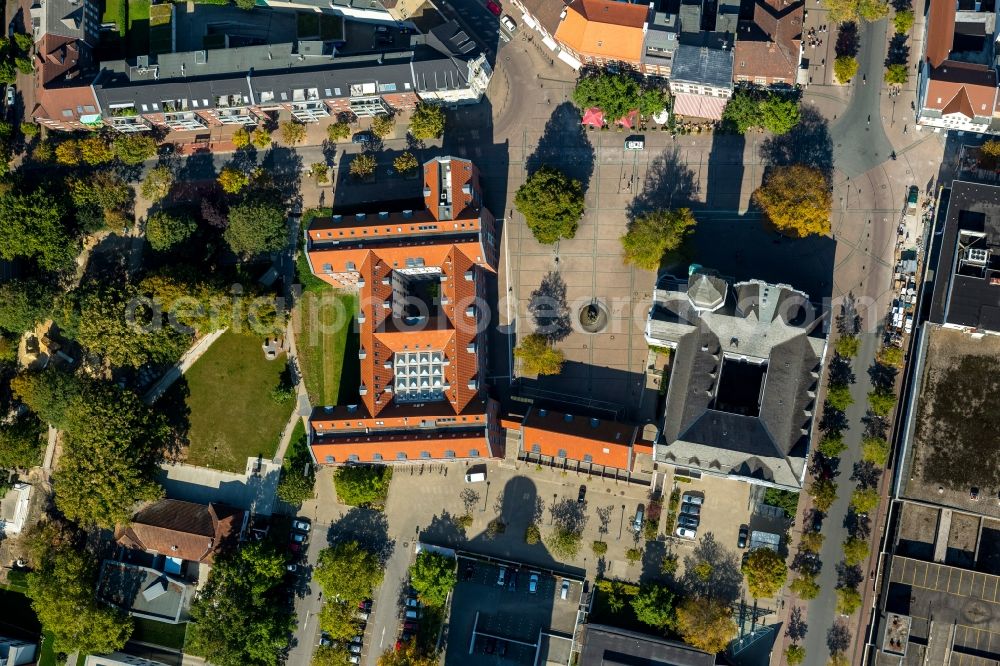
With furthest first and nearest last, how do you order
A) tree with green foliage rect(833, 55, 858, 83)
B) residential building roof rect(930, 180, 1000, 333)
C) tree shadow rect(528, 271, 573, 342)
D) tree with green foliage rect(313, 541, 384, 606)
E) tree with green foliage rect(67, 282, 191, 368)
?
tree shadow rect(528, 271, 573, 342) < tree with green foliage rect(67, 282, 191, 368) < tree with green foliage rect(313, 541, 384, 606) < tree with green foliage rect(833, 55, 858, 83) < residential building roof rect(930, 180, 1000, 333)

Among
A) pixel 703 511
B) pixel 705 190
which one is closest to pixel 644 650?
pixel 703 511

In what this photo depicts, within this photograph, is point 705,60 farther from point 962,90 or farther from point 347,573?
point 347,573

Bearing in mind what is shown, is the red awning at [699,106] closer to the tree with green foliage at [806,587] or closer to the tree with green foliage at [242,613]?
the tree with green foliage at [806,587]

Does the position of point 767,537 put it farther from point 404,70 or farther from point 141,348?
point 141,348

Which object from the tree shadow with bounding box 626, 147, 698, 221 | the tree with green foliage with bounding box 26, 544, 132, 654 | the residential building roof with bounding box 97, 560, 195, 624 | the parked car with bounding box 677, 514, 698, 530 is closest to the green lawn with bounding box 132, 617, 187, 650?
the residential building roof with bounding box 97, 560, 195, 624

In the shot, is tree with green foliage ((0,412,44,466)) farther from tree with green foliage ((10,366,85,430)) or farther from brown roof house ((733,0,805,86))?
brown roof house ((733,0,805,86))

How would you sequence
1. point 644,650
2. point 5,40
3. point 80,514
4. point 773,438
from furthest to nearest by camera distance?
point 5,40 < point 80,514 < point 644,650 < point 773,438
